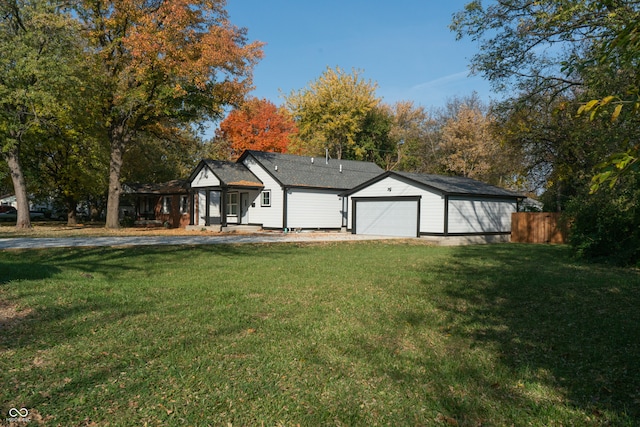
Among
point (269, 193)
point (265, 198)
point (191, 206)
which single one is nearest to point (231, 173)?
point (265, 198)

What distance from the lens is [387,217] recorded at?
2498 cm

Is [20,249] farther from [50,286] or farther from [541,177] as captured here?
[541,177]

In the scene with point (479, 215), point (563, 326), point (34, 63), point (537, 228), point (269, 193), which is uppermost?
point (34, 63)

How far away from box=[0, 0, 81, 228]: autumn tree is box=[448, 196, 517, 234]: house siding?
1992 cm

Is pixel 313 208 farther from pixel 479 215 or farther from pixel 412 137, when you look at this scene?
pixel 412 137

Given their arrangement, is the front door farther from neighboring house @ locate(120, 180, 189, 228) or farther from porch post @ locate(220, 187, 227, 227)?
neighboring house @ locate(120, 180, 189, 228)

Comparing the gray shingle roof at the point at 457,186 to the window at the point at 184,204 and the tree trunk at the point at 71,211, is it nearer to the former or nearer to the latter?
the window at the point at 184,204

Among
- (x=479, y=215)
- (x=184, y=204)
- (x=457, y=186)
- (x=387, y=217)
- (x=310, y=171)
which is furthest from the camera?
(x=184, y=204)

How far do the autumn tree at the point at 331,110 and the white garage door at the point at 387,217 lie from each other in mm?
20107

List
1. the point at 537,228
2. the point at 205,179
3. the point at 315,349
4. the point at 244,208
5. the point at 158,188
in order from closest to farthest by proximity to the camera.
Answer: the point at 315,349, the point at 537,228, the point at 244,208, the point at 205,179, the point at 158,188

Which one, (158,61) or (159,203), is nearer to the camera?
(158,61)

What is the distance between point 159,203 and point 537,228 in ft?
85.9

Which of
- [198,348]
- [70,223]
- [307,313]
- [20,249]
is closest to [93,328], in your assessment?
[198,348]

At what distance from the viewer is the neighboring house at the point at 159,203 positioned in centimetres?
3219
